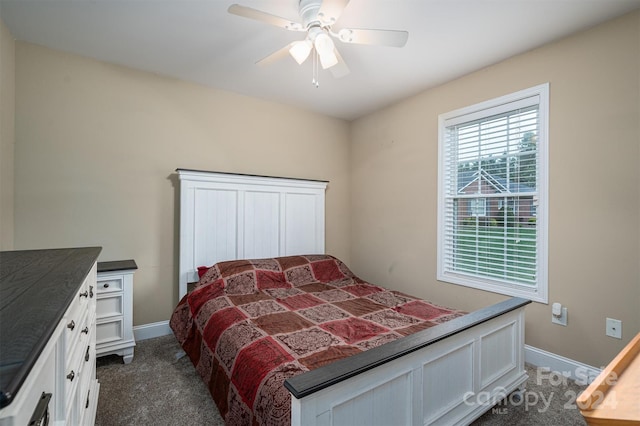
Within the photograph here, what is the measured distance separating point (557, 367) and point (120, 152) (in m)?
3.98

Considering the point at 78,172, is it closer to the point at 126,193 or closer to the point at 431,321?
the point at 126,193

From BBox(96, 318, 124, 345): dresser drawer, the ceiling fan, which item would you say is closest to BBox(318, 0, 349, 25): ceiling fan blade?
the ceiling fan

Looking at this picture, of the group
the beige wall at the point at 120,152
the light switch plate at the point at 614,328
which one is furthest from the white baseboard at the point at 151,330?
the light switch plate at the point at 614,328

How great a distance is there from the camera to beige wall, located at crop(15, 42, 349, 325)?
2.33 metres

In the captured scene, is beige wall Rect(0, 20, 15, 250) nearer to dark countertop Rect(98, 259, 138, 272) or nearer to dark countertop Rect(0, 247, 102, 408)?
dark countertop Rect(98, 259, 138, 272)

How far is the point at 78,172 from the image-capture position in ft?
8.14

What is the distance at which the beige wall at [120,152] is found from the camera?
7.66 ft

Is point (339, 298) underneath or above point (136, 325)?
above

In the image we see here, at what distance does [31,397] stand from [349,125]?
400 cm

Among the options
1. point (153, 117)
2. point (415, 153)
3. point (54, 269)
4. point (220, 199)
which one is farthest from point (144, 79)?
point (415, 153)

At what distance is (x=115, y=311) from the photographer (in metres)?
2.27

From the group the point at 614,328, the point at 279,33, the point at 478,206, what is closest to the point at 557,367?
the point at 614,328

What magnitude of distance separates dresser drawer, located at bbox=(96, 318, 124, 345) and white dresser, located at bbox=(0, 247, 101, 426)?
717 millimetres

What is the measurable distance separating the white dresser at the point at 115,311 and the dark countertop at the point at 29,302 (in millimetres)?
727
